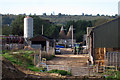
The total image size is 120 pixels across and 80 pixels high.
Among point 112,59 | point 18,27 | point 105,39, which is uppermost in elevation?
point 18,27

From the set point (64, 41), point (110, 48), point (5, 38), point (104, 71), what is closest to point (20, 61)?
point (104, 71)

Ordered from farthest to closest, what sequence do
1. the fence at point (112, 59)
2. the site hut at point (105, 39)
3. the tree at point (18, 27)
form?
the tree at point (18, 27) < the site hut at point (105, 39) < the fence at point (112, 59)

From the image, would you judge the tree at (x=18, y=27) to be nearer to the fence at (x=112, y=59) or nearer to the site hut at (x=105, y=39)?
the site hut at (x=105, y=39)

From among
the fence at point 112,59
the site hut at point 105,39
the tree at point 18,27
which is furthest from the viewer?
the tree at point 18,27

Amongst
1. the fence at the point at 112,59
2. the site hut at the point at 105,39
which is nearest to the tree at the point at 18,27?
the site hut at the point at 105,39

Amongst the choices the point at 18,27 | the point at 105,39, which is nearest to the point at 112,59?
the point at 105,39

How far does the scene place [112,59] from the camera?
89.0 feet

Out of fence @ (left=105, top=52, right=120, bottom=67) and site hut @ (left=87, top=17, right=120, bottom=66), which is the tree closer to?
site hut @ (left=87, top=17, right=120, bottom=66)

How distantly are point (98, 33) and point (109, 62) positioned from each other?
4549 mm

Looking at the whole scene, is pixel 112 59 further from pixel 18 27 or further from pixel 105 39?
pixel 18 27

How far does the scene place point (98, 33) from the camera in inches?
1193

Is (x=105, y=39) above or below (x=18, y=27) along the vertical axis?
below

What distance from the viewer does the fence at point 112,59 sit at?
88.1ft

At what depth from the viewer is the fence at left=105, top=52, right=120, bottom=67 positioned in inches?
1057
